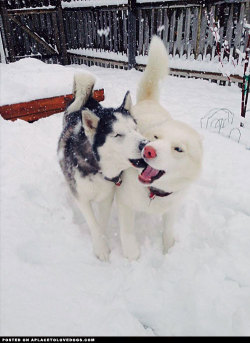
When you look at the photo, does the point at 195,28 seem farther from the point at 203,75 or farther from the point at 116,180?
the point at 116,180

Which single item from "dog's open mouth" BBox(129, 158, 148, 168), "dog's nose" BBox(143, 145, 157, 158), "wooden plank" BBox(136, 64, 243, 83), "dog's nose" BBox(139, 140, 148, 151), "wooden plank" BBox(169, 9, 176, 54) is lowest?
"wooden plank" BBox(136, 64, 243, 83)

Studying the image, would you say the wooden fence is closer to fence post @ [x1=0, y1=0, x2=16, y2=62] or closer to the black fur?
fence post @ [x1=0, y1=0, x2=16, y2=62]

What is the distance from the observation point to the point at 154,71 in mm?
2461

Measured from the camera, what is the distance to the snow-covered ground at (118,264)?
5.22 feet

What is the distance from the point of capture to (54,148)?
338cm

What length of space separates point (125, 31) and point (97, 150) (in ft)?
20.6

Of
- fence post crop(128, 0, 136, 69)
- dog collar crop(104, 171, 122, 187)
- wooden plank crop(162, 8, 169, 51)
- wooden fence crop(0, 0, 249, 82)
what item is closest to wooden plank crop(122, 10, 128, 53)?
wooden fence crop(0, 0, 249, 82)

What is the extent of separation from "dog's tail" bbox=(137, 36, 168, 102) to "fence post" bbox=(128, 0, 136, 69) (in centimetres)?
473

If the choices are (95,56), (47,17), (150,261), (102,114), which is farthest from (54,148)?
(47,17)

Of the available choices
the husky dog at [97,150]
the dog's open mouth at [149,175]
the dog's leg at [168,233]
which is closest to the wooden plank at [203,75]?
the husky dog at [97,150]

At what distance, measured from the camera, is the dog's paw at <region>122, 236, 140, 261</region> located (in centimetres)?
207

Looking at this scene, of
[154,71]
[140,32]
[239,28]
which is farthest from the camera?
[140,32]

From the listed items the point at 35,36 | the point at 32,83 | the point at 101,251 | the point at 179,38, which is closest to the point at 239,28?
the point at 179,38

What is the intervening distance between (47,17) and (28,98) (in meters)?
5.18
